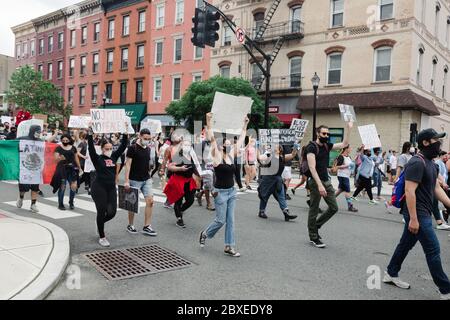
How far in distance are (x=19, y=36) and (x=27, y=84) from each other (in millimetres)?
17011

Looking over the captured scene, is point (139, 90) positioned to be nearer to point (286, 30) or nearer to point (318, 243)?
point (286, 30)

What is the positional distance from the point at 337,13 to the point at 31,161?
20556mm

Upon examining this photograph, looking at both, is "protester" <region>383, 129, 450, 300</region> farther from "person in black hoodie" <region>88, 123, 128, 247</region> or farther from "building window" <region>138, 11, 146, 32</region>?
"building window" <region>138, 11, 146, 32</region>

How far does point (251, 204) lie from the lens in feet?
34.9

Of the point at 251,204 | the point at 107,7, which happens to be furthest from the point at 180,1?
the point at 251,204

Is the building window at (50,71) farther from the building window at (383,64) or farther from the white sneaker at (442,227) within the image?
the white sneaker at (442,227)

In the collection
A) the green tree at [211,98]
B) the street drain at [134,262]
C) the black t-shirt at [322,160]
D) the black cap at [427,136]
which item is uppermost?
the green tree at [211,98]

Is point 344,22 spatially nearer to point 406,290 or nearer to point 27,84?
point 406,290

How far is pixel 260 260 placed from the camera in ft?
18.4

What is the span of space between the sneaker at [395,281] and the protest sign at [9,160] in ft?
25.2

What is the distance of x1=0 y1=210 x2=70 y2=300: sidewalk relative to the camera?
410cm

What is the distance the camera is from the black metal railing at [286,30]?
24641 mm

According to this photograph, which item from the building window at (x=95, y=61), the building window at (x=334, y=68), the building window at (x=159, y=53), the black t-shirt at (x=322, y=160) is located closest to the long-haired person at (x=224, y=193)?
the black t-shirt at (x=322, y=160)

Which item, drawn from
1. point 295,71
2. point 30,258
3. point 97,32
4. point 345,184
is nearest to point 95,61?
point 97,32
